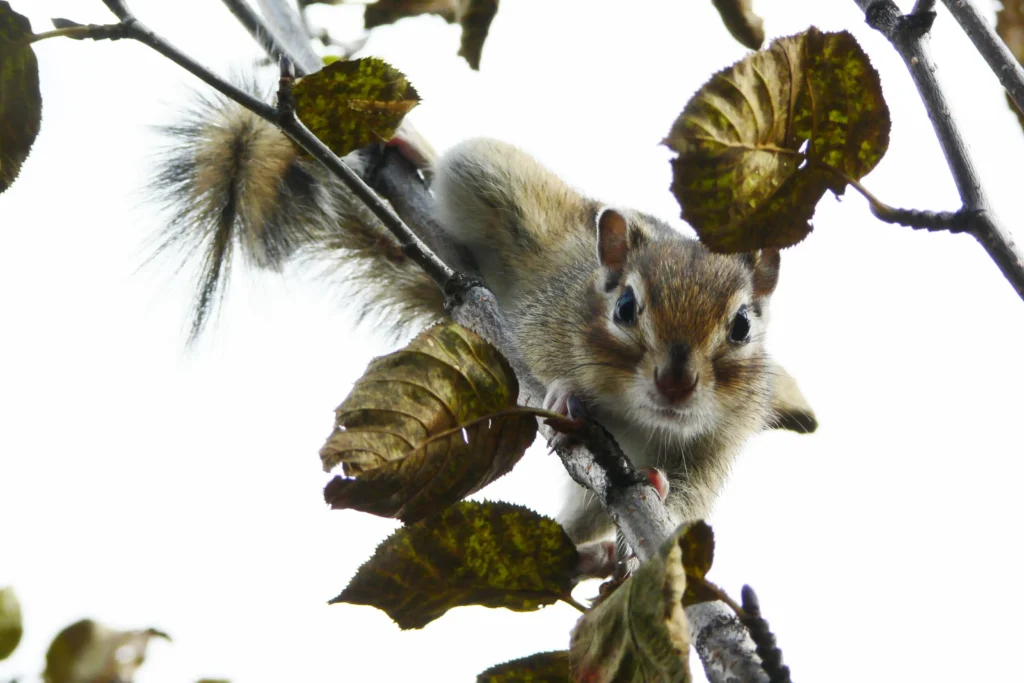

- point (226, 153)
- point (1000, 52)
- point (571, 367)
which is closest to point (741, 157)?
point (1000, 52)

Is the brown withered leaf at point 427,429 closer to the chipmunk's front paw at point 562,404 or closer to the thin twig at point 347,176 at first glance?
the chipmunk's front paw at point 562,404

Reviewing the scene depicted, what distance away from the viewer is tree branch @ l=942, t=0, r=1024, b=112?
58.0 inches

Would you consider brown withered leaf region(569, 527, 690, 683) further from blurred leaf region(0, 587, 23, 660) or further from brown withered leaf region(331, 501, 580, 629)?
blurred leaf region(0, 587, 23, 660)

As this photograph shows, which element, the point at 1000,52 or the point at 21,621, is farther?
the point at 21,621

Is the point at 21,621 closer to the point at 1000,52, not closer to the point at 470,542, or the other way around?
the point at 470,542

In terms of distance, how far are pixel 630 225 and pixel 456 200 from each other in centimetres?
99

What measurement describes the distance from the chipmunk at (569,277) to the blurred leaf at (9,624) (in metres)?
1.42

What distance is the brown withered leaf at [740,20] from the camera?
201 cm

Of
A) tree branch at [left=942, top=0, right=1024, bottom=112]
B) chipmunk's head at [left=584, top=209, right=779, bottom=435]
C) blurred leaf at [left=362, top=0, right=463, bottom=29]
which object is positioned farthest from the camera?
chipmunk's head at [left=584, top=209, right=779, bottom=435]

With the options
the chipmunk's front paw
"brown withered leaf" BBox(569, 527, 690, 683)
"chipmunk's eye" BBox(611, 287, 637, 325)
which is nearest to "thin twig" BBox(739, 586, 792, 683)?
"brown withered leaf" BBox(569, 527, 690, 683)

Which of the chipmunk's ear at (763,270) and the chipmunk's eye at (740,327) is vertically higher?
the chipmunk's ear at (763,270)

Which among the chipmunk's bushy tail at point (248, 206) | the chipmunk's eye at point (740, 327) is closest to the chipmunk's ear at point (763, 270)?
the chipmunk's eye at point (740, 327)

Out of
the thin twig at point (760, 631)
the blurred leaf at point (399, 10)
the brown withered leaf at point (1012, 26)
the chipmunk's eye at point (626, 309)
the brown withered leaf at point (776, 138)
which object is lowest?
the thin twig at point (760, 631)

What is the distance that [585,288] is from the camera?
3.65m
